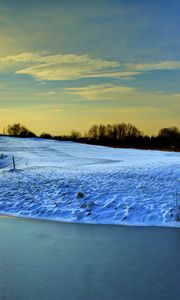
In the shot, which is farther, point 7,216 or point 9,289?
point 7,216

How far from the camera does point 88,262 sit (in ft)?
23.0

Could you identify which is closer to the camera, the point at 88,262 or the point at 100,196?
the point at 88,262

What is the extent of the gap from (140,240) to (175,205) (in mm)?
3474

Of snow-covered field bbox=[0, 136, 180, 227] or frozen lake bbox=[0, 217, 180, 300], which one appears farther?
snow-covered field bbox=[0, 136, 180, 227]

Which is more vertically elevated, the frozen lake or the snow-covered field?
the snow-covered field

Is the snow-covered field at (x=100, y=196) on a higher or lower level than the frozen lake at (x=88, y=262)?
higher

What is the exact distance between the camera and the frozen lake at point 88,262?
5.57 meters

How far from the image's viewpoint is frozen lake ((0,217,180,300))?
5566 millimetres

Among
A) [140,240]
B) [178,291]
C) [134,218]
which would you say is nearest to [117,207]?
[134,218]

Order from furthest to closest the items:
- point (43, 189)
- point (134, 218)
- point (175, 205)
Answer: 1. point (43, 189)
2. point (175, 205)
3. point (134, 218)

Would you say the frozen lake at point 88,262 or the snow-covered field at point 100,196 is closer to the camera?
the frozen lake at point 88,262

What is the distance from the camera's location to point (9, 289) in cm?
570

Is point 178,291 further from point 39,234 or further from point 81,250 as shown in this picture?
point 39,234

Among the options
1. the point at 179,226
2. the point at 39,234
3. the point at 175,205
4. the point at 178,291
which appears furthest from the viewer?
the point at 175,205
